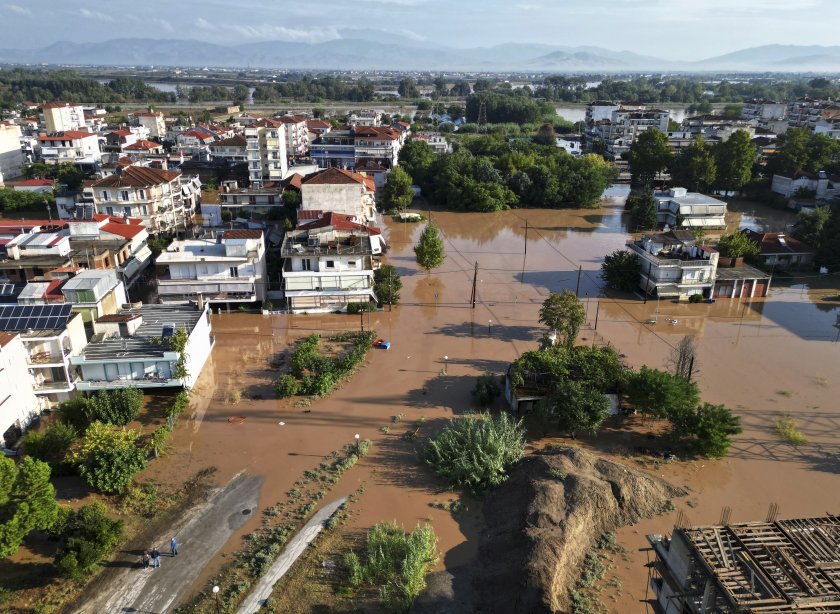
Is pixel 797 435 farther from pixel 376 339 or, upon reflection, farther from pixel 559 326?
pixel 376 339

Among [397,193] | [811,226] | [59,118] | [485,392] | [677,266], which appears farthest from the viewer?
[59,118]

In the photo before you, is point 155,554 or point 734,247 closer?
point 155,554

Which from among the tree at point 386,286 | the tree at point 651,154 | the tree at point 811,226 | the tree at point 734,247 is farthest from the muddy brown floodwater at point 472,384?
the tree at point 651,154

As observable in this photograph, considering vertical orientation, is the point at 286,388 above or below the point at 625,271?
below

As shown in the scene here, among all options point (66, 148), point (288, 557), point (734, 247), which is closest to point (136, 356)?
point (288, 557)

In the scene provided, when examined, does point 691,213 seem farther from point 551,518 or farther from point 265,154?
point 551,518

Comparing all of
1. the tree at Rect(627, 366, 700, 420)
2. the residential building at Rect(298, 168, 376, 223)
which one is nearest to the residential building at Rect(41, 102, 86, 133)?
the residential building at Rect(298, 168, 376, 223)

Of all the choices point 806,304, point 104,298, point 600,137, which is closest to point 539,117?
point 600,137

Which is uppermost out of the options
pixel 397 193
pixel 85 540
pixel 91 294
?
pixel 91 294

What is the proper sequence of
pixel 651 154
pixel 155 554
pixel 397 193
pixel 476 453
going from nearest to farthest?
1. pixel 155 554
2. pixel 476 453
3. pixel 397 193
4. pixel 651 154
